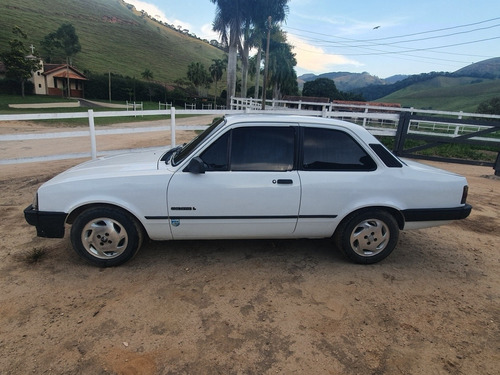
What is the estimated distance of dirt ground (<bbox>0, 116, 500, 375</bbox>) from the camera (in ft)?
7.25

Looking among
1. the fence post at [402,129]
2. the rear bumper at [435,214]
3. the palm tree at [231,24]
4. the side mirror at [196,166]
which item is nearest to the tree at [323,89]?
the palm tree at [231,24]

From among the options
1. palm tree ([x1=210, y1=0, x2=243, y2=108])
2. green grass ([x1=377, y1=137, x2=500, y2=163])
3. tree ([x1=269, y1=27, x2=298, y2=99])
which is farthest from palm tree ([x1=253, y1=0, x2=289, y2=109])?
green grass ([x1=377, y1=137, x2=500, y2=163])

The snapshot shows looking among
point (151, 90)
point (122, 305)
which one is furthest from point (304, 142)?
point (151, 90)

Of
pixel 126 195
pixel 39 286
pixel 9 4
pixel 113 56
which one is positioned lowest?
pixel 39 286

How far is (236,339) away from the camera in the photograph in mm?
2396

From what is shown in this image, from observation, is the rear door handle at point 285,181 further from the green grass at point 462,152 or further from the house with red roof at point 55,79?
the house with red roof at point 55,79

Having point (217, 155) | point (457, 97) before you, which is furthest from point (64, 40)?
point (457, 97)

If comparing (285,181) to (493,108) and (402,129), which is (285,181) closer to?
(402,129)

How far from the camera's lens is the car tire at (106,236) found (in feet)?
10.4

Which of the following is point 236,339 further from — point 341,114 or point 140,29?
point 140,29

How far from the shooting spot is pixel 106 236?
3.22 meters

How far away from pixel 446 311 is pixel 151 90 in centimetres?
6648

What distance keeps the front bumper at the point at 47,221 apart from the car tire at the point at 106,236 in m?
0.14

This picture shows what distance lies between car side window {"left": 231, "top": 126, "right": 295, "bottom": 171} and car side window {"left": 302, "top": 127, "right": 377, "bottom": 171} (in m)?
0.19
